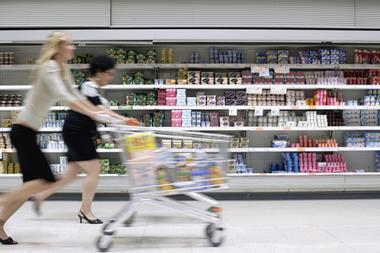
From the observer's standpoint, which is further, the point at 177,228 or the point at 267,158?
the point at 267,158

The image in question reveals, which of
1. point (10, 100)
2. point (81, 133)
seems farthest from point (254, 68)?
point (10, 100)

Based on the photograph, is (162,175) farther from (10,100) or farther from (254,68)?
(10,100)

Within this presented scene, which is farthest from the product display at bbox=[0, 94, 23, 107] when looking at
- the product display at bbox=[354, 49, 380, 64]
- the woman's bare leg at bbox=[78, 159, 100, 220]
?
the product display at bbox=[354, 49, 380, 64]

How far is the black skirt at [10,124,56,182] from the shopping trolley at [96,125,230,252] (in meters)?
0.63

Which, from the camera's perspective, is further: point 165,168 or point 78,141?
point 78,141

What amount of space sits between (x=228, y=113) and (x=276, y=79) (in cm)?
85

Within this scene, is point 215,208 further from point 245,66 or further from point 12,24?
point 12,24

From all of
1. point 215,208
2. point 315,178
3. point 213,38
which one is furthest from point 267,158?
point 215,208

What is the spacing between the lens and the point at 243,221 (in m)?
4.82

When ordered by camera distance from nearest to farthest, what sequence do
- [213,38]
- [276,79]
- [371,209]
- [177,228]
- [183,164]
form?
1. [183,164]
2. [177,228]
3. [371,209]
4. [213,38]
5. [276,79]

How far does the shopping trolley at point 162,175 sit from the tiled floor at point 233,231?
0.84ft

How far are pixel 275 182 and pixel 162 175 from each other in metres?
3.02

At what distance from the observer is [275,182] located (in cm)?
628

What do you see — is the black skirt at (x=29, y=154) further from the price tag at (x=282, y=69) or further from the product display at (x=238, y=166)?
the price tag at (x=282, y=69)
